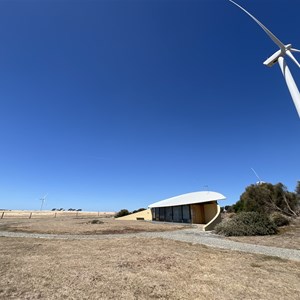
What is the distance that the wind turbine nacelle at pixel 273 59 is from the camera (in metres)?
11.5

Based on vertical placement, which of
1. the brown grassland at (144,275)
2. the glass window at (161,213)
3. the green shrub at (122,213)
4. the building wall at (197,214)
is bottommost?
the brown grassland at (144,275)

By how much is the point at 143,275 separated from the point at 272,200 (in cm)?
2370

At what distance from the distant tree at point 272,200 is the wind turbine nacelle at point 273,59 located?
17.4 m

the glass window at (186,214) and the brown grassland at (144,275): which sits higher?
the glass window at (186,214)

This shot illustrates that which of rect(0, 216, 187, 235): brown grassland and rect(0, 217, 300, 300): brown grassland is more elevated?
rect(0, 216, 187, 235): brown grassland

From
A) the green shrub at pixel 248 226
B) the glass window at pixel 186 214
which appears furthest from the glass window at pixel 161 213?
the green shrub at pixel 248 226

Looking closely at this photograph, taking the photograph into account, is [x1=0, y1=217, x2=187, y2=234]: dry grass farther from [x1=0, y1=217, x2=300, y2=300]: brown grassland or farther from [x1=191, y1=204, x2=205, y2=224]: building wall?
[x1=0, y1=217, x2=300, y2=300]: brown grassland

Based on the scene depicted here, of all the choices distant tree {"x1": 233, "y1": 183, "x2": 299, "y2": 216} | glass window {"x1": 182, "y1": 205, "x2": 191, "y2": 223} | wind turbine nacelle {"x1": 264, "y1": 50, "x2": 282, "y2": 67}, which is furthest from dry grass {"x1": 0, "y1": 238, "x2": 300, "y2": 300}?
glass window {"x1": 182, "y1": 205, "x2": 191, "y2": 223}

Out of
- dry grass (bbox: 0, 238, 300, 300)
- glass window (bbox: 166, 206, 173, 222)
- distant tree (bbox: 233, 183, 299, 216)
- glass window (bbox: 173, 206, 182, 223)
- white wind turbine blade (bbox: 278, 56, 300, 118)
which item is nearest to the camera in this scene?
dry grass (bbox: 0, 238, 300, 300)

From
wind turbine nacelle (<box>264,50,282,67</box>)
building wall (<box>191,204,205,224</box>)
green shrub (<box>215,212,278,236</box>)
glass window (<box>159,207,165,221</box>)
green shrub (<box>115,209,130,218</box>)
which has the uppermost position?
wind turbine nacelle (<box>264,50,282,67</box>)

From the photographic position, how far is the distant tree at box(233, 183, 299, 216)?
24.6 metres

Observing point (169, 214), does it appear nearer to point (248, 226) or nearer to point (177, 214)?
point (177, 214)

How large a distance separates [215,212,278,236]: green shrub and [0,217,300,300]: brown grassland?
7.13m

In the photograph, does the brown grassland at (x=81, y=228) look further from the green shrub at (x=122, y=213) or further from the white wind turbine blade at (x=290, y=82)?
the green shrub at (x=122, y=213)
